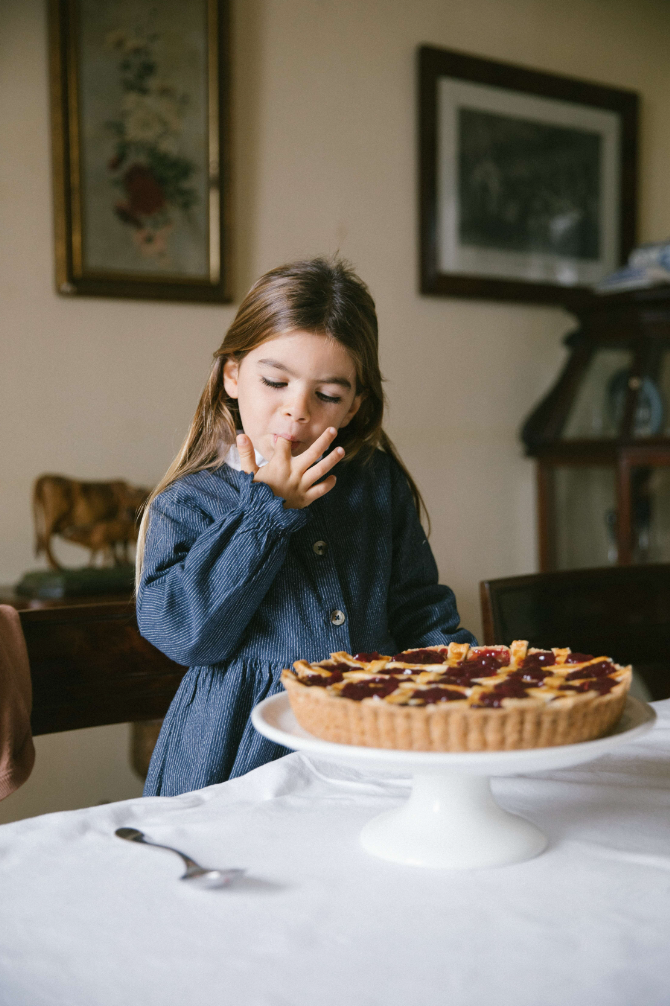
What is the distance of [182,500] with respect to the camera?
125cm

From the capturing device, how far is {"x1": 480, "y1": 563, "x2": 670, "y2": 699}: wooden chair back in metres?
1.40

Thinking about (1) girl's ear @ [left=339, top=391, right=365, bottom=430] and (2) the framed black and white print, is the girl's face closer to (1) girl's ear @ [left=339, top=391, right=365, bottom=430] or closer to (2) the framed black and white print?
(1) girl's ear @ [left=339, top=391, right=365, bottom=430]

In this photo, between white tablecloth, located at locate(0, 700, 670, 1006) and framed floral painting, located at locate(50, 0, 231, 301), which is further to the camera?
framed floral painting, located at locate(50, 0, 231, 301)

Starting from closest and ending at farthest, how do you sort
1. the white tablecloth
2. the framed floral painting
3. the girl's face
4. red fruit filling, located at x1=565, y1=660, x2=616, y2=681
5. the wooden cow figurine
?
the white tablecloth < red fruit filling, located at x1=565, y1=660, x2=616, y2=681 < the girl's face < the wooden cow figurine < the framed floral painting

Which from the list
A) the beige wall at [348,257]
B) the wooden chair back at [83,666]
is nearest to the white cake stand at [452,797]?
the wooden chair back at [83,666]

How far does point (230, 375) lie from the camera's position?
134 centimetres

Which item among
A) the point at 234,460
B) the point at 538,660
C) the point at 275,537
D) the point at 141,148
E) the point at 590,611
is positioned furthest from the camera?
the point at 141,148

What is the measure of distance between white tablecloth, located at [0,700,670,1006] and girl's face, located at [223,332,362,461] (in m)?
0.55

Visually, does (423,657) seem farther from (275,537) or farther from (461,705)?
(275,537)

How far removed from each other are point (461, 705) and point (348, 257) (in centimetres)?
216

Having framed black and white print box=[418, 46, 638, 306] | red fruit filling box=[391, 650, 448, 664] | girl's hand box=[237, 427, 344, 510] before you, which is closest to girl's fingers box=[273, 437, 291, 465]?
girl's hand box=[237, 427, 344, 510]

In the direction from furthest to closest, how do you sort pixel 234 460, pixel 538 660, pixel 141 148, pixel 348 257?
1. pixel 348 257
2. pixel 141 148
3. pixel 234 460
4. pixel 538 660

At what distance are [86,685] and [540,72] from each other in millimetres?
2545

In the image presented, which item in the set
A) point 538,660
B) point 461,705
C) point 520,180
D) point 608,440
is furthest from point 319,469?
point 520,180
